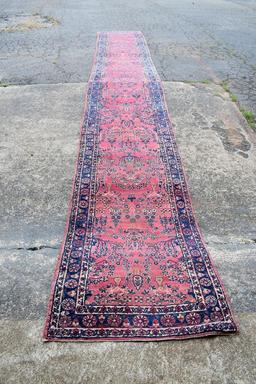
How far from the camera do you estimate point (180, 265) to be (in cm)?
284

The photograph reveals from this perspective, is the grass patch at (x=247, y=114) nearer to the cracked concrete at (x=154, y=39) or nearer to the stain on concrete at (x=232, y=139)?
the cracked concrete at (x=154, y=39)

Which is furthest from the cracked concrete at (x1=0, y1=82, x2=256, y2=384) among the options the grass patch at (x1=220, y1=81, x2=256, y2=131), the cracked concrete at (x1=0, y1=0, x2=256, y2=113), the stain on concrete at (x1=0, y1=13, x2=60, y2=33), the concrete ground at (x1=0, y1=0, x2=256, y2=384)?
the stain on concrete at (x1=0, y1=13, x2=60, y2=33)

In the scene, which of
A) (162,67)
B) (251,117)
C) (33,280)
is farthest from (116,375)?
(162,67)

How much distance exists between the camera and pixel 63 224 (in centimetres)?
324

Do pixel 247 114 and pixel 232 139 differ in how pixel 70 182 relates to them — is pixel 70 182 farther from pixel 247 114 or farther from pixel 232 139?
pixel 247 114

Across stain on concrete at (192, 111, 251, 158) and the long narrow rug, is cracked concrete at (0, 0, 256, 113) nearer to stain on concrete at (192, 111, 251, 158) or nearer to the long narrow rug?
stain on concrete at (192, 111, 251, 158)

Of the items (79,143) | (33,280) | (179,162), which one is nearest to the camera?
(33,280)

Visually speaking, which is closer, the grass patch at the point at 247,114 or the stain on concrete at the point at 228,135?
the stain on concrete at the point at 228,135

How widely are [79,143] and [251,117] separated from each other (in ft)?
8.21

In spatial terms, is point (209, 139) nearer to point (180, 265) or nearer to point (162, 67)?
point (180, 265)

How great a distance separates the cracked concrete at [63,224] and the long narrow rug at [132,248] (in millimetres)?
100

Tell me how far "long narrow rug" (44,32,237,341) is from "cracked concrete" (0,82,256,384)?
0.10m

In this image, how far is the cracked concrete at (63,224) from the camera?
2125 mm

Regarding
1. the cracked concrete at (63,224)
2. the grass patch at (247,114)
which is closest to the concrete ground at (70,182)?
the cracked concrete at (63,224)
